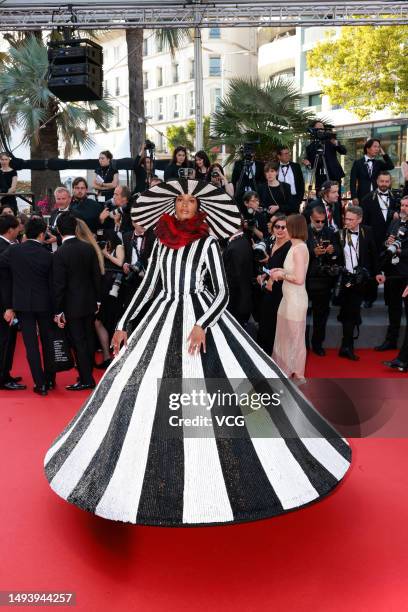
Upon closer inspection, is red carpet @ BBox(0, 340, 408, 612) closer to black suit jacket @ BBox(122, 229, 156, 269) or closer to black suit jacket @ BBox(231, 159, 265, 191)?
Result: black suit jacket @ BBox(122, 229, 156, 269)

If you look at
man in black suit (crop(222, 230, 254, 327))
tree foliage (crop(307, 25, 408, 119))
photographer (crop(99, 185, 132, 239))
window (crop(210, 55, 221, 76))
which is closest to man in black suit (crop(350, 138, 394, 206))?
man in black suit (crop(222, 230, 254, 327))

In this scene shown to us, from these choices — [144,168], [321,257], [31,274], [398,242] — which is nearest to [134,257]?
[31,274]

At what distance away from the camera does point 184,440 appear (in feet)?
11.0

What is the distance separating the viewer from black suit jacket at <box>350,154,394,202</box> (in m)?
9.12

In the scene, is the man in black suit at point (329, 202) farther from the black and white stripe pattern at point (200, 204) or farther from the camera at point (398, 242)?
the black and white stripe pattern at point (200, 204)

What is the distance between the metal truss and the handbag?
519 centimetres

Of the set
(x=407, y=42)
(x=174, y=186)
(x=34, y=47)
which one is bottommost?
(x=174, y=186)

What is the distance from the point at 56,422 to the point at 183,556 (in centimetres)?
247

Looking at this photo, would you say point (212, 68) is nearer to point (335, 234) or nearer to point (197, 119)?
point (197, 119)

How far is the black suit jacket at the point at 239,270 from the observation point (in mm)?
6805

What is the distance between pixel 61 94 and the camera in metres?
9.98

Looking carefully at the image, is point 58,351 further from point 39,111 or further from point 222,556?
point 39,111

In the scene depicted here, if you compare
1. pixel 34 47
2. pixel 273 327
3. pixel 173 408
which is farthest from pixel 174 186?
pixel 34 47

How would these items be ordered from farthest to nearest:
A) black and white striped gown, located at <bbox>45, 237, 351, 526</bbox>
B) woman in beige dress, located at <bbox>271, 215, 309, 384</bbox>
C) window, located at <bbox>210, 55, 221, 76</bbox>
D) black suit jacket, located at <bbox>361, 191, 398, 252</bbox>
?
window, located at <bbox>210, 55, 221, 76</bbox>, black suit jacket, located at <bbox>361, 191, 398, 252</bbox>, woman in beige dress, located at <bbox>271, 215, 309, 384</bbox>, black and white striped gown, located at <bbox>45, 237, 351, 526</bbox>
